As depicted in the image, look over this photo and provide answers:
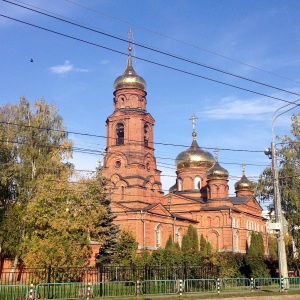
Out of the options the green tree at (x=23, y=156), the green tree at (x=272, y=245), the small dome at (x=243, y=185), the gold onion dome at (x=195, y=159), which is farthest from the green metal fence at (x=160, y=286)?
the green tree at (x=272, y=245)

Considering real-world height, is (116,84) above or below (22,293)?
above

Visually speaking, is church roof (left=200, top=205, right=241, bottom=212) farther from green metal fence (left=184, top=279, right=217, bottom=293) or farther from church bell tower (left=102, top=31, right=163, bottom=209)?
green metal fence (left=184, top=279, right=217, bottom=293)

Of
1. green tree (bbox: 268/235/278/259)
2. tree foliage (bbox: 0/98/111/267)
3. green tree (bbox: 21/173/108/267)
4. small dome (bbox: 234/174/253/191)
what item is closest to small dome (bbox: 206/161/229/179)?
small dome (bbox: 234/174/253/191)

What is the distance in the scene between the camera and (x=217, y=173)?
4912cm

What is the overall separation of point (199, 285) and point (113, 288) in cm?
482

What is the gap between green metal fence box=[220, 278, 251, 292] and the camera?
21434 millimetres

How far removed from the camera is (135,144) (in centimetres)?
4291

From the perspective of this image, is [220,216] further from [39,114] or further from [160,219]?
[39,114]

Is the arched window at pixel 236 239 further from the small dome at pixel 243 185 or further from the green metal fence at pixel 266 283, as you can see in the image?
the green metal fence at pixel 266 283

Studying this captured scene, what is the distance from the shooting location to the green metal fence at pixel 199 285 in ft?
66.2

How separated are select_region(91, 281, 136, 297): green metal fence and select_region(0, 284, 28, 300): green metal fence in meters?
2.85

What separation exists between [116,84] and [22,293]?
31705mm

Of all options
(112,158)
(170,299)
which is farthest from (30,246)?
(112,158)

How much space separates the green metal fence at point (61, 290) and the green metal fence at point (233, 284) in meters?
7.52
